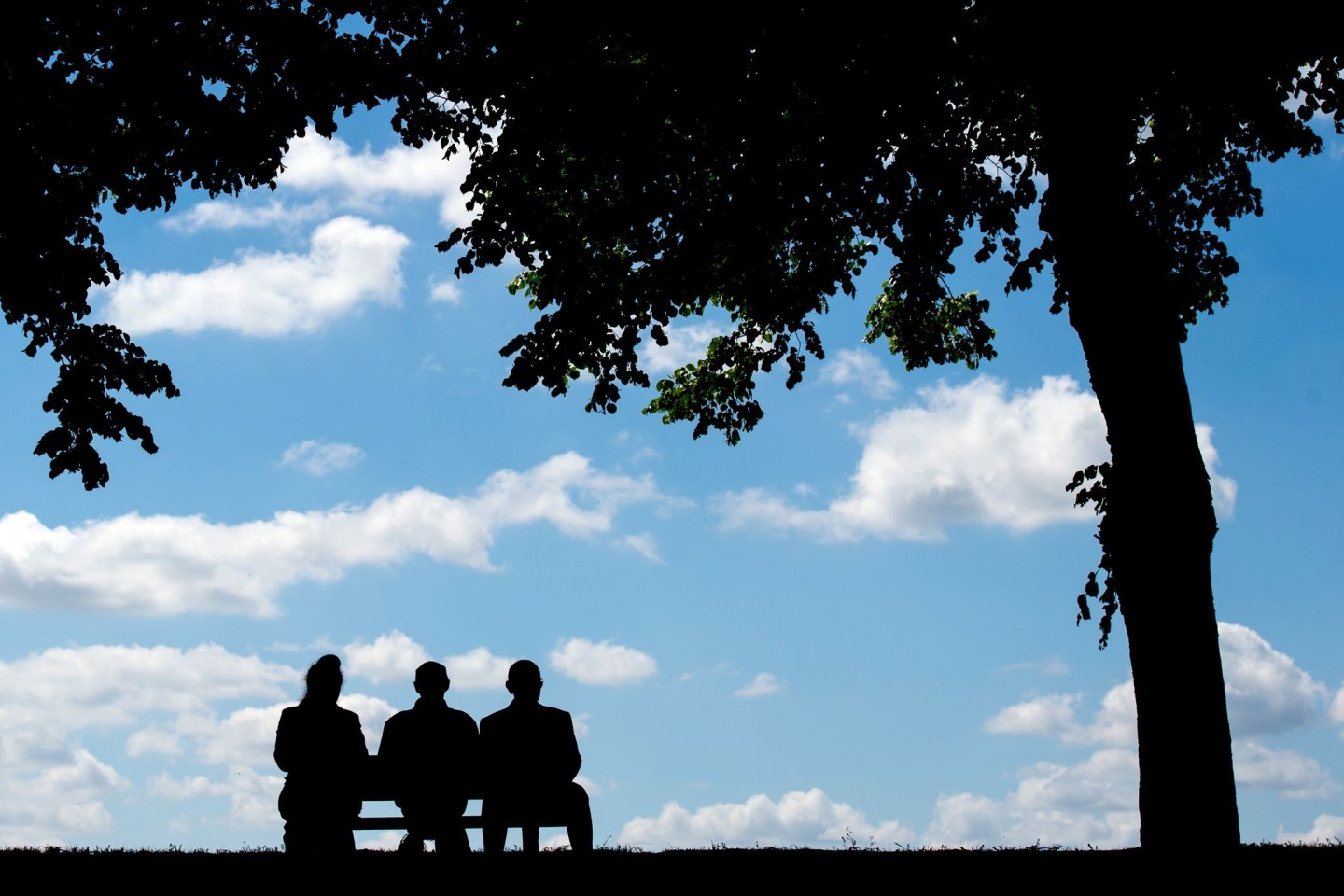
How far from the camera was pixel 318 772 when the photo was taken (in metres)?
9.01

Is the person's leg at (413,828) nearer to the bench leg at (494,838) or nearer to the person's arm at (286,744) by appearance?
the bench leg at (494,838)

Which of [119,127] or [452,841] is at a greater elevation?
[119,127]

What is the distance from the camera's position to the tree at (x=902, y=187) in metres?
10.2

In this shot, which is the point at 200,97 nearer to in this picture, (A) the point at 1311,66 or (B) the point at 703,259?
(B) the point at 703,259

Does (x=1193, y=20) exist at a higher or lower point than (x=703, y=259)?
higher

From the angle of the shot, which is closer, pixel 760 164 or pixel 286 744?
pixel 286 744

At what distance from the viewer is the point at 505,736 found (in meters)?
9.34

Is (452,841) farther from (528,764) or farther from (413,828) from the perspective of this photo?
(528,764)

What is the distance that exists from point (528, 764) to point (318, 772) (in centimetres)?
160

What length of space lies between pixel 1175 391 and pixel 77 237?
12546 mm

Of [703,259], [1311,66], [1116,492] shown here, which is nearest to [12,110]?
A: [703,259]

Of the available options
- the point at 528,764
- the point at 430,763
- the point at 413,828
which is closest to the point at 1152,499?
the point at 528,764

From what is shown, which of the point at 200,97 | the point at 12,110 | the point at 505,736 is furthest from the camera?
the point at 200,97

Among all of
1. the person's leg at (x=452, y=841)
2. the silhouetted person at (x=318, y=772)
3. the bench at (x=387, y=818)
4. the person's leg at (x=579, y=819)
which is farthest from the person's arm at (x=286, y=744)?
the person's leg at (x=579, y=819)
